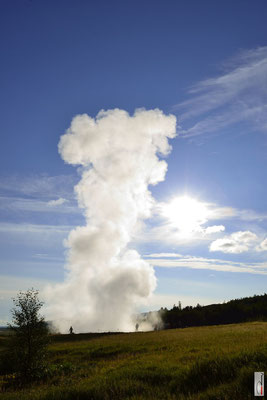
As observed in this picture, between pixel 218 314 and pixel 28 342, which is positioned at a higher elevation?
pixel 28 342

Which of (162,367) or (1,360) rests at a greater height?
(162,367)

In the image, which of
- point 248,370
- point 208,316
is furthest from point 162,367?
point 208,316

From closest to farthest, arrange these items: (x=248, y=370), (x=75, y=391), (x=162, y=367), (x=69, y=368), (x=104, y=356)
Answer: (x=248, y=370), (x=75, y=391), (x=162, y=367), (x=69, y=368), (x=104, y=356)

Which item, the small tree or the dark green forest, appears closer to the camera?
the small tree

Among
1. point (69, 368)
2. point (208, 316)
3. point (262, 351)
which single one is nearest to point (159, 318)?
point (208, 316)

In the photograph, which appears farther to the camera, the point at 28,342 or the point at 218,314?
the point at 218,314

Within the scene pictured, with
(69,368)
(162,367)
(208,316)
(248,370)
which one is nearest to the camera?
(248,370)

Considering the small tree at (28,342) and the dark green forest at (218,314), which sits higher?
the small tree at (28,342)

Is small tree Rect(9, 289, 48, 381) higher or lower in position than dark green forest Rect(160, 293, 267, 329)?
higher

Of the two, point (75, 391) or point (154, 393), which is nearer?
point (154, 393)

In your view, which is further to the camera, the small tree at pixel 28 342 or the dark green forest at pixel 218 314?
the dark green forest at pixel 218 314

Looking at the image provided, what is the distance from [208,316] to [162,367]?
→ 130m

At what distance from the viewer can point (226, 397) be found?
30.5ft

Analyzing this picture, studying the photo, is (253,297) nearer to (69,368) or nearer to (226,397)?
(69,368)
